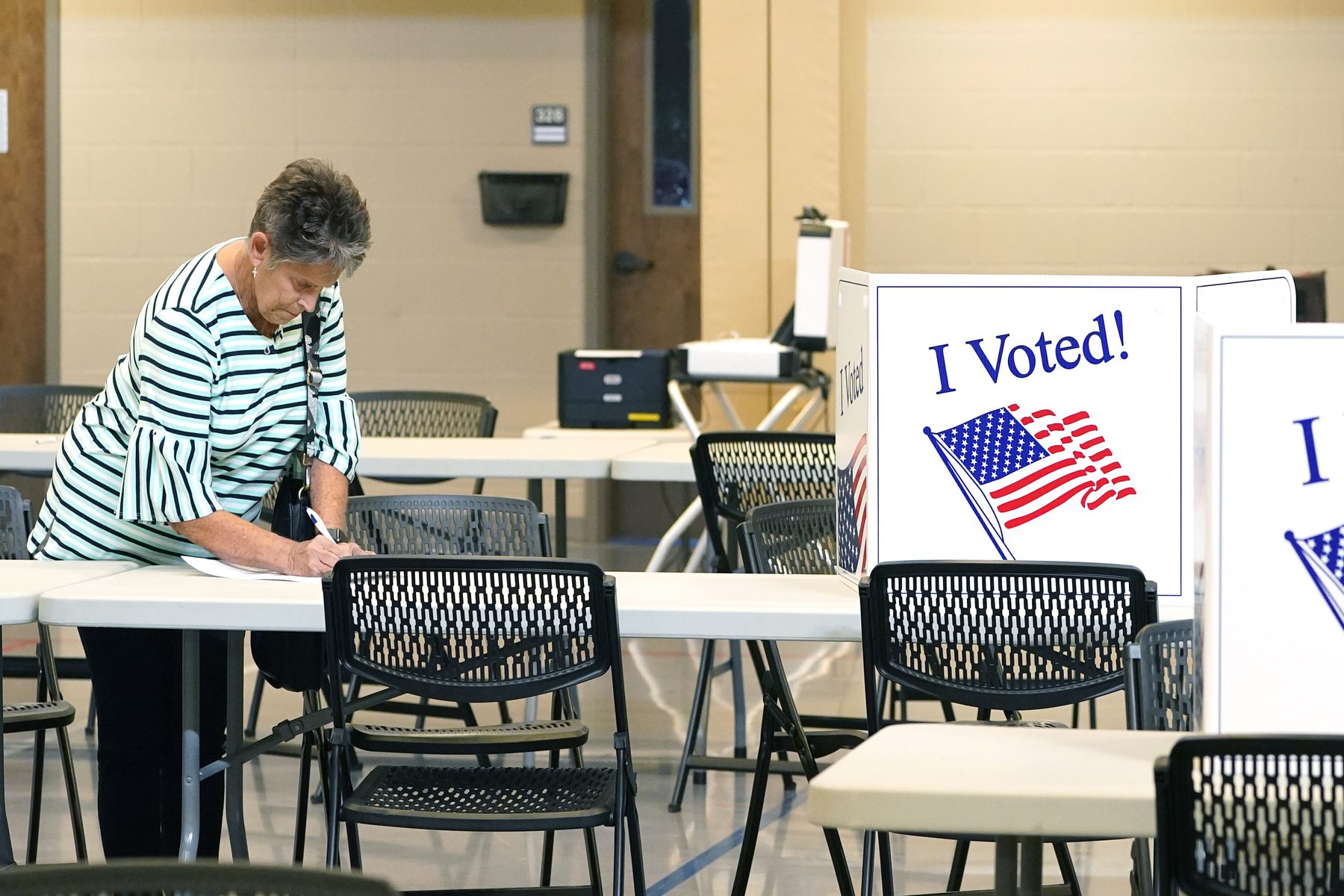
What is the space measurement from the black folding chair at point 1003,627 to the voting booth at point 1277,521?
2.34ft

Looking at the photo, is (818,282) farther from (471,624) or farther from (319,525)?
(471,624)

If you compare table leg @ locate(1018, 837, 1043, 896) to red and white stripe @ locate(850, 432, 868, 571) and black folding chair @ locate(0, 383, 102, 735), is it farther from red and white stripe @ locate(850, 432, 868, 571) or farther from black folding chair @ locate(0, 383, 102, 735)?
black folding chair @ locate(0, 383, 102, 735)

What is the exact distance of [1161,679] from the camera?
1.79 meters

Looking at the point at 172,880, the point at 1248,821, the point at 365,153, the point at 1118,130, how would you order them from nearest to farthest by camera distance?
the point at 172,880 → the point at 1248,821 → the point at 1118,130 → the point at 365,153

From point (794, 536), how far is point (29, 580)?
133 cm

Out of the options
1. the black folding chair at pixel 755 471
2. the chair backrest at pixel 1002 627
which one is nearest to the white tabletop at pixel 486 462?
the black folding chair at pixel 755 471

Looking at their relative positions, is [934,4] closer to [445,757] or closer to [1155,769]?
[445,757]

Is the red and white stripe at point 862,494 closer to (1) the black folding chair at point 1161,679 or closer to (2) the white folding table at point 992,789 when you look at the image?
(1) the black folding chair at point 1161,679

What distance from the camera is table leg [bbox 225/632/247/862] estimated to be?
256 centimetres

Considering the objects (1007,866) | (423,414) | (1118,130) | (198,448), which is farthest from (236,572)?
(1118,130)

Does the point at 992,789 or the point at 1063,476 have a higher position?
the point at 1063,476

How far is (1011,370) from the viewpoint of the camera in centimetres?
227

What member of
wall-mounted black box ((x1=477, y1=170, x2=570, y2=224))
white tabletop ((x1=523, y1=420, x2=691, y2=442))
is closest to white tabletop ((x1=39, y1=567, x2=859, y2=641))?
white tabletop ((x1=523, y1=420, x2=691, y2=442))

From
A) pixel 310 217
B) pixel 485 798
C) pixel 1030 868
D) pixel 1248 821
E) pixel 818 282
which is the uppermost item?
pixel 818 282
